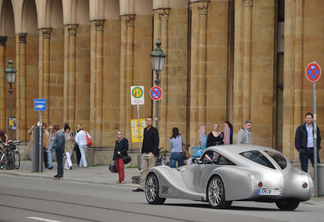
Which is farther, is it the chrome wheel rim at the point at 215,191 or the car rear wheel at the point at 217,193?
the chrome wheel rim at the point at 215,191

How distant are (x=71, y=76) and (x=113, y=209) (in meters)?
24.7

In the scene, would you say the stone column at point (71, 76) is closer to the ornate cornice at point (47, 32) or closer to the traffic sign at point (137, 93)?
the ornate cornice at point (47, 32)

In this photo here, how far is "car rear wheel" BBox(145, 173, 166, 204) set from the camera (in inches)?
662

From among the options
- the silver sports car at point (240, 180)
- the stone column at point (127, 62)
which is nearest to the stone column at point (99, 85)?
the stone column at point (127, 62)

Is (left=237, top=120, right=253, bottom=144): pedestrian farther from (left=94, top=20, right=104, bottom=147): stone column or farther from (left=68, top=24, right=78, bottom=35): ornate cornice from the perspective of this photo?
(left=68, top=24, right=78, bottom=35): ornate cornice

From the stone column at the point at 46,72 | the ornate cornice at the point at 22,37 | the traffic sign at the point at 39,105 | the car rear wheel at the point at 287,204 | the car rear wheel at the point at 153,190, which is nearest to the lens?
the car rear wheel at the point at 287,204

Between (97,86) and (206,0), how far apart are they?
860 cm

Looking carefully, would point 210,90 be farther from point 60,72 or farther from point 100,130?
point 60,72

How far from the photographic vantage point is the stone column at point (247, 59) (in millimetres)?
26734

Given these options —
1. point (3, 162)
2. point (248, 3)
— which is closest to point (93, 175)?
point (3, 162)

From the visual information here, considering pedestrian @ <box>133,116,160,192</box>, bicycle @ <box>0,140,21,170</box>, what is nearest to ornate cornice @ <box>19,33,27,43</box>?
bicycle @ <box>0,140,21,170</box>

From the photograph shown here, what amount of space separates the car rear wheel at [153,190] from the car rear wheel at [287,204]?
2.35 meters

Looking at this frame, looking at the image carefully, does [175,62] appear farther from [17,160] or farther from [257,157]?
[257,157]

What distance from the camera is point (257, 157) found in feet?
50.4
